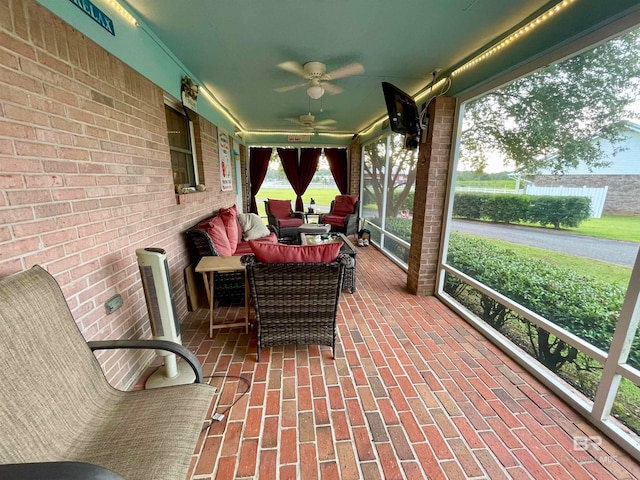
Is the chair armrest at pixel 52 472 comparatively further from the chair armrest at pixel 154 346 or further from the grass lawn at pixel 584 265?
the grass lawn at pixel 584 265

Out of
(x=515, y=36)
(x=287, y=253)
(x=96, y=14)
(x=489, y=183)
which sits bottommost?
(x=287, y=253)

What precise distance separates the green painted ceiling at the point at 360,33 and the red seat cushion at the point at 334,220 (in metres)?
3.00

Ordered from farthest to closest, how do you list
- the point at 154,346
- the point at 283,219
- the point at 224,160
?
the point at 283,219, the point at 224,160, the point at 154,346

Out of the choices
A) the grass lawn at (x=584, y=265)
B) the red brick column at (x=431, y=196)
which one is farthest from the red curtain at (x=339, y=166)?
the grass lawn at (x=584, y=265)

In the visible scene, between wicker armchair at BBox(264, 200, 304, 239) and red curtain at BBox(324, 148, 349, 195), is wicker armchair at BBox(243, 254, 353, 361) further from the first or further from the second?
red curtain at BBox(324, 148, 349, 195)

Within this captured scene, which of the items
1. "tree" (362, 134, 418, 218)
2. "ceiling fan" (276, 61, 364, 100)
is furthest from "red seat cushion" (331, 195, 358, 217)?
"ceiling fan" (276, 61, 364, 100)

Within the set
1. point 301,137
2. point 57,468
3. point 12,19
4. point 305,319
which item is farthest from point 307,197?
point 57,468

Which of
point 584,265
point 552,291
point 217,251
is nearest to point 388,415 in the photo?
point 552,291

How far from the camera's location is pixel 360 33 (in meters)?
2.01

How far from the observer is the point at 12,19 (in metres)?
1.02

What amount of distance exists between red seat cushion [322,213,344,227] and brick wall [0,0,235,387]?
A: 387 centimetres

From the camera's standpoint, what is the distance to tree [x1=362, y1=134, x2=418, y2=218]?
4.03 metres

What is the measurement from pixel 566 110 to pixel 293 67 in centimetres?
228

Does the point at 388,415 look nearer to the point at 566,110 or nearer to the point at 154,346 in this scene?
the point at 154,346
